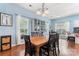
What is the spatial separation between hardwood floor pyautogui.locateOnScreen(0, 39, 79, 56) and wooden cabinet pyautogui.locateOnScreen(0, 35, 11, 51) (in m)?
0.10

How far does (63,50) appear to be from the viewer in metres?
2.38

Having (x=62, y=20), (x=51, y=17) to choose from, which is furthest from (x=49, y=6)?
(x=62, y=20)

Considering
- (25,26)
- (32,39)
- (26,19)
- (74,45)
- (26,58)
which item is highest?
(26,19)

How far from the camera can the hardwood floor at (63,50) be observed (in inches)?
91.4

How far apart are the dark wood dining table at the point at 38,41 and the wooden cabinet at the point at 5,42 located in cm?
55

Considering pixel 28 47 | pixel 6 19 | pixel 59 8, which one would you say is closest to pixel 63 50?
pixel 28 47

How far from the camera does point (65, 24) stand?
239cm

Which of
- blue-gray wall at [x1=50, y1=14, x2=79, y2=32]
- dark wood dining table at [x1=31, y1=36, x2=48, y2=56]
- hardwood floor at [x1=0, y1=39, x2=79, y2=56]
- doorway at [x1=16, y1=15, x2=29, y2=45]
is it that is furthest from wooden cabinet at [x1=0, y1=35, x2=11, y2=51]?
blue-gray wall at [x1=50, y1=14, x2=79, y2=32]

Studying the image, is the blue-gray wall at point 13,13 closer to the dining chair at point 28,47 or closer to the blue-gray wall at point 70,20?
the blue-gray wall at point 70,20

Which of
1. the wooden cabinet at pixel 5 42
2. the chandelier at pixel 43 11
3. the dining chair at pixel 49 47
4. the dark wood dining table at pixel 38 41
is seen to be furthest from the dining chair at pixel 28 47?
the chandelier at pixel 43 11

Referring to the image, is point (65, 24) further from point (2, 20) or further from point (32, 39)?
point (2, 20)

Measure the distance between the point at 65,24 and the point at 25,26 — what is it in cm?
95

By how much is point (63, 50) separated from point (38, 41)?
2.06ft

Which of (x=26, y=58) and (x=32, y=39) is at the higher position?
(x=32, y=39)
